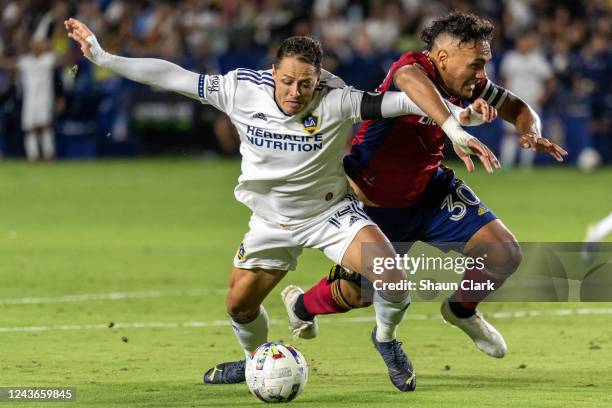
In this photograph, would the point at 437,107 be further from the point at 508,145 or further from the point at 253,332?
the point at 508,145

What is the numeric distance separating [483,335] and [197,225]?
28.5ft

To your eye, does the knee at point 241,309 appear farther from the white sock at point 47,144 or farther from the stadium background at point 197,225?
the white sock at point 47,144

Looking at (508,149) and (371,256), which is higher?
(371,256)

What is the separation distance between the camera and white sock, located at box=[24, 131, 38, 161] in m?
26.1

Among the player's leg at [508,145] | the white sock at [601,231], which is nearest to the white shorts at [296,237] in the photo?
the white sock at [601,231]

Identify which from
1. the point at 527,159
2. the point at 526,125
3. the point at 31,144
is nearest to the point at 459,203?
the point at 526,125

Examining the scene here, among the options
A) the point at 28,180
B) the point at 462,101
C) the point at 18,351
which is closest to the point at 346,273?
the point at 462,101

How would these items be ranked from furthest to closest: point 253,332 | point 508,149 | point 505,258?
1. point 508,149
2. point 505,258
3. point 253,332

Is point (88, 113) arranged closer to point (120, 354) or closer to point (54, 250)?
point (54, 250)

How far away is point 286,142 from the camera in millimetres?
7945

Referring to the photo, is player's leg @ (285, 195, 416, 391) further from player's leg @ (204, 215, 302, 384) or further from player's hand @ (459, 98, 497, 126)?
player's hand @ (459, 98, 497, 126)

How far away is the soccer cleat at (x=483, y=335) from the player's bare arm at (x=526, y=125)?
1.21m

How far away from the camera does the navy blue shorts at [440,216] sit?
342 inches

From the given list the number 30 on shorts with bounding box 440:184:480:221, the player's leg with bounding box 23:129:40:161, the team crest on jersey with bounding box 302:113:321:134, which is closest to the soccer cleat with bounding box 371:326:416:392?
the number 30 on shorts with bounding box 440:184:480:221
